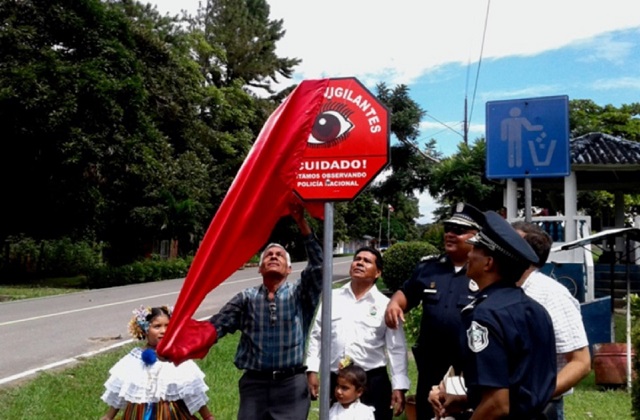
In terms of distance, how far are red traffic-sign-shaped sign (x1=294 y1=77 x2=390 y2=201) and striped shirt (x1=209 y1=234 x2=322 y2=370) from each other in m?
0.49

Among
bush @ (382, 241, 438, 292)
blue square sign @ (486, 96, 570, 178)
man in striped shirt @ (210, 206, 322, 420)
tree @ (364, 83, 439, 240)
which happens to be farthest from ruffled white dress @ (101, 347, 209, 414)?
tree @ (364, 83, 439, 240)

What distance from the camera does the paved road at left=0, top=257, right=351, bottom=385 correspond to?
34.2ft

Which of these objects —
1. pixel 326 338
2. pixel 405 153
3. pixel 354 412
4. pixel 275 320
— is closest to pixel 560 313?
pixel 326 338

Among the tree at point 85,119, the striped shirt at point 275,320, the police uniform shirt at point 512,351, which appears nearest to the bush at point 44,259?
the tree at point 85,119

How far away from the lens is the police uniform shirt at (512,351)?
2.41 meters

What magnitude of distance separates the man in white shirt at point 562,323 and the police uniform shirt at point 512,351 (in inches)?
24.2

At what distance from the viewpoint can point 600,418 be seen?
268 inches

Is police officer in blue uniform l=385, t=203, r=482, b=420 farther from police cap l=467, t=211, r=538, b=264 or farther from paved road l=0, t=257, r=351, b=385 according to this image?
paved road l=0, t=257, r=351, b=385

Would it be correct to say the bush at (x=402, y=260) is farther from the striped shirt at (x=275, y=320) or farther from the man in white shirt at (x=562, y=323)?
the man in white shirt at (x=562, y=323)

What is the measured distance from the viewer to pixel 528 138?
536 centimetres

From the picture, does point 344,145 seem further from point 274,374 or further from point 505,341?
point 505,341

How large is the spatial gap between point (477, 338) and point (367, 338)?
207 cm

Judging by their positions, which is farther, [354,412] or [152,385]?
[152,385]

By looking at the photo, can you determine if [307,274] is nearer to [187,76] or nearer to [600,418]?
[600,418]
